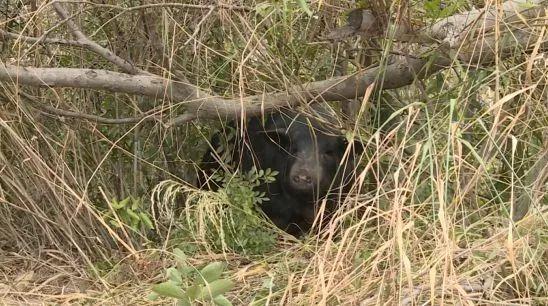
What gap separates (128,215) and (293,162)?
3.90 feet

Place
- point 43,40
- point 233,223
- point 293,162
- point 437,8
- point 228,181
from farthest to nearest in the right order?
1. point 293,162
2. point 228,181
3. point 233,223
4. point 43,40
5. point 437,8

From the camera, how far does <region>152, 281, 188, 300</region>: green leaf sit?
293 centimetres

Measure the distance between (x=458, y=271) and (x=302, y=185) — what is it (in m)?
1.85

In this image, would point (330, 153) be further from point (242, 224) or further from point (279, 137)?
point (242, 224)

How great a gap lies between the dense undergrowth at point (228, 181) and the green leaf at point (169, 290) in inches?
0.7

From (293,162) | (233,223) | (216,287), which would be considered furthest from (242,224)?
(216,287)

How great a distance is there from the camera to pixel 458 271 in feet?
10.2

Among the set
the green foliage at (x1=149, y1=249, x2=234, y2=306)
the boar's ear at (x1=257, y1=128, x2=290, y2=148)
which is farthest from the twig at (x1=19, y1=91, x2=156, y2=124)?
the green foliage at (x1=149, y1=249, x2=234, y2=306)

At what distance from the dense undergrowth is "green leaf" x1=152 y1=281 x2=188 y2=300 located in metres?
0.02

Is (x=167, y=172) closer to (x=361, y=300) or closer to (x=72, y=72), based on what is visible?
(x=72, y=72)

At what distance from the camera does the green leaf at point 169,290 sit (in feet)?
9.62

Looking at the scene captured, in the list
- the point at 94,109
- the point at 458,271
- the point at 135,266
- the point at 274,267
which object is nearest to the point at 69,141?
the point at 94,109

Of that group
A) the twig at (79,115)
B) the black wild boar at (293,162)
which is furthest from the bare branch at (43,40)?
the black wild boar at (293,162)

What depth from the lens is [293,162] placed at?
4965mm
